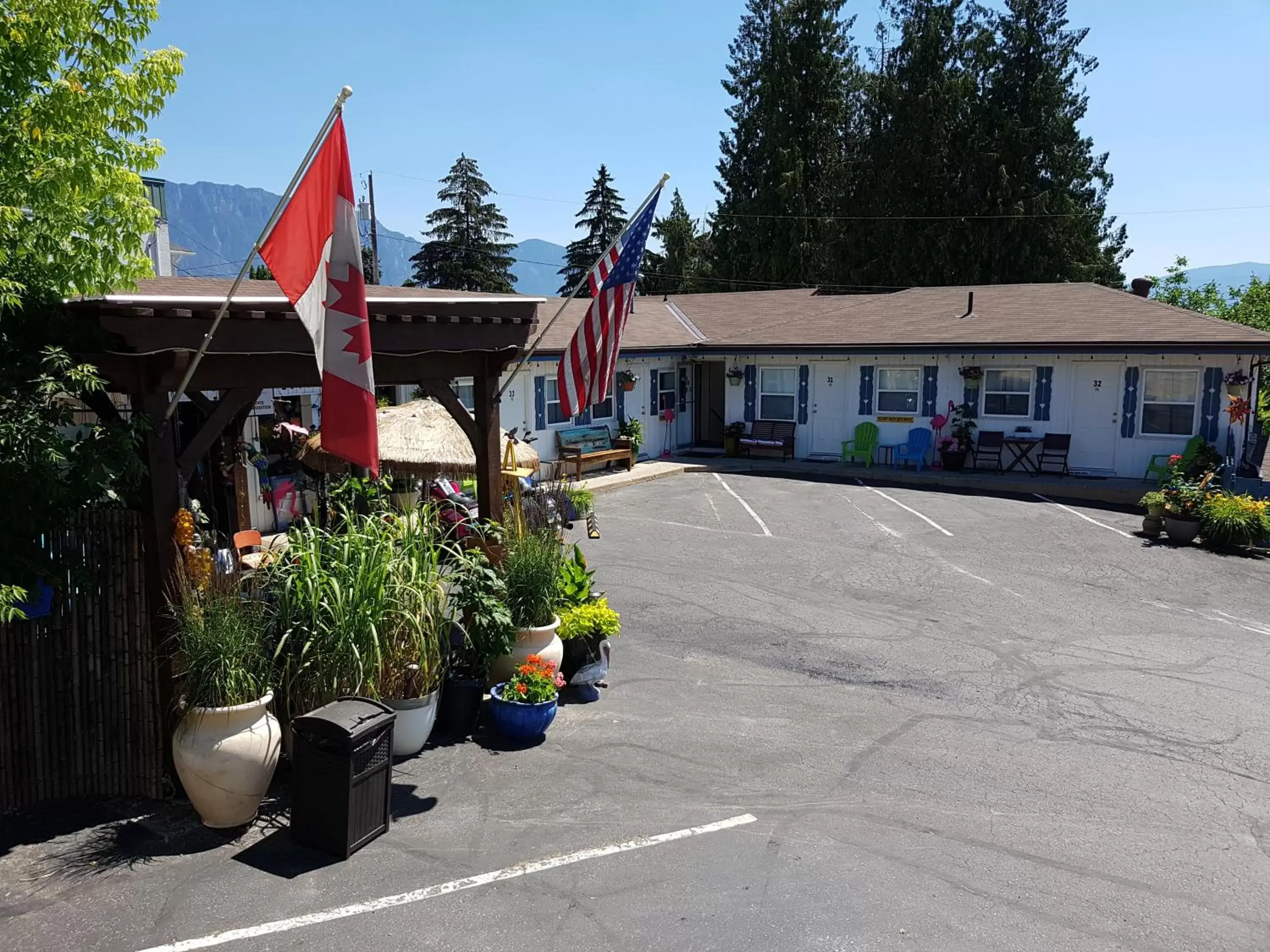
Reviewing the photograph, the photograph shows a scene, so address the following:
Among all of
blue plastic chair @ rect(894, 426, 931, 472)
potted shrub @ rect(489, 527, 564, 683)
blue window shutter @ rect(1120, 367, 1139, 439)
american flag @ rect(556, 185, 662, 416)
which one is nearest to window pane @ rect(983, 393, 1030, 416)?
blue plastic chair @ rect(894, 426, 931, 472)

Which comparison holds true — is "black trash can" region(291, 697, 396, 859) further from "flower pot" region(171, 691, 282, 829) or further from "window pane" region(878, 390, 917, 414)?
"window pane" region(878, 390, 917, 414)

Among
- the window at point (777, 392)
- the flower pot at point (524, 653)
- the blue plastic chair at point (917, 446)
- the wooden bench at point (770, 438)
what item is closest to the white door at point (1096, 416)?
the blue plastic chair at point (917, 446)

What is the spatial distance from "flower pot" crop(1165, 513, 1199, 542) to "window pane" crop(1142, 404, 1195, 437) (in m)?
5.22

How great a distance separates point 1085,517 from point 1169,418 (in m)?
4.39

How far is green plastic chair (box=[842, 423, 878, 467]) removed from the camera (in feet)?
73.4

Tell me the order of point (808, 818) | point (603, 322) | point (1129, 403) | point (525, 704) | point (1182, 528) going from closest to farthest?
1. point (808, 818)
2. point (525, 704)
3. point (603, 322)
4. point (1182, 528)
5. point (1129, 403)

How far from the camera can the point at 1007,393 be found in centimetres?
2103

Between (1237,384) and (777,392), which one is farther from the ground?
(1237,384)

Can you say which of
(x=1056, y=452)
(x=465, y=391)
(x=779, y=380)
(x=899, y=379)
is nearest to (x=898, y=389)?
(x=899, y=379)

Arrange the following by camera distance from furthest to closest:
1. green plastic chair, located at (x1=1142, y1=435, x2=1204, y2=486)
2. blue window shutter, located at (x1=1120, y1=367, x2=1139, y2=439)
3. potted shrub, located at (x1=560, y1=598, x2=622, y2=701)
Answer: blue window shutter, located at (x1=1120, y1=367, x2=1139, y2=439)
green plastic chair, located at (x1=1142, y1=435, x2=1204, y2=486)
potted shrub, located at (x1=560, y1=598, x2=622, y2=701)

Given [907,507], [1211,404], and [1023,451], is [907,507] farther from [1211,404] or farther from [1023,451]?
[1211,404]

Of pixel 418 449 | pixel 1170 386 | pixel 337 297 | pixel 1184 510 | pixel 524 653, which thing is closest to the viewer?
pixel 337 297

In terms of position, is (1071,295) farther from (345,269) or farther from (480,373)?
(345,269)

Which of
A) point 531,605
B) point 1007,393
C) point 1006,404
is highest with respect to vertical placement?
point 1007,393
